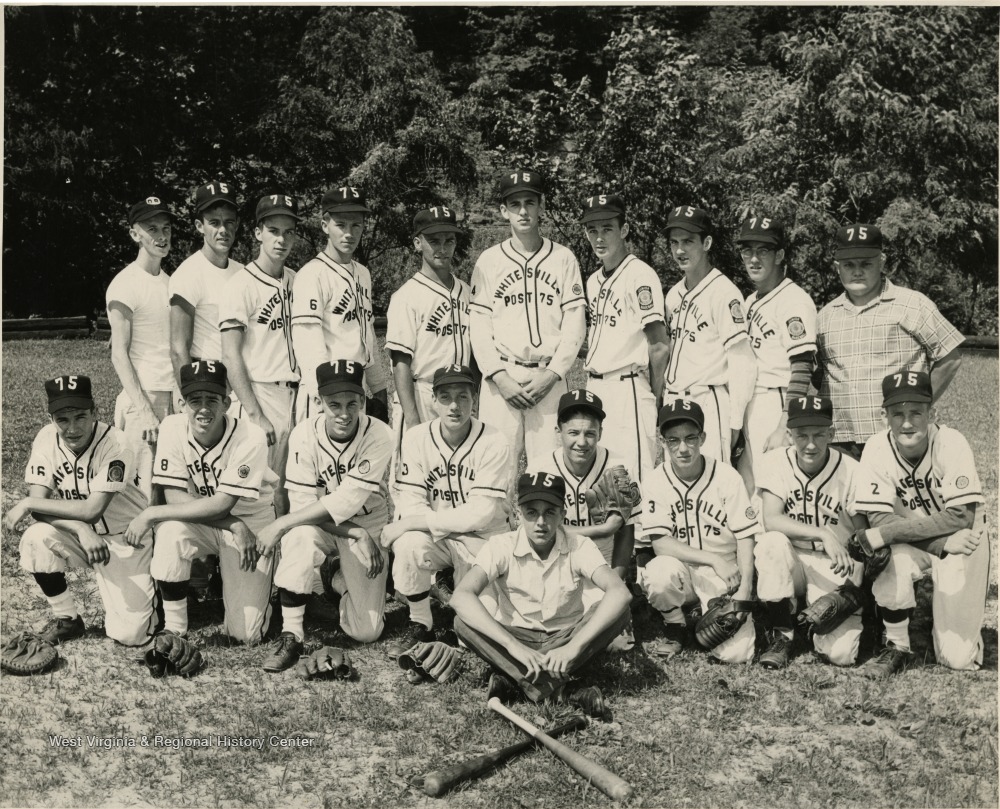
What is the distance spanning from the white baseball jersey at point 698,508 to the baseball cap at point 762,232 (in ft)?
5.55

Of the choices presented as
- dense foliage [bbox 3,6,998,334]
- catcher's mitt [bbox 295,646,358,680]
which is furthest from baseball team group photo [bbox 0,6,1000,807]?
dense foliage [bbox 3,6,998,334]

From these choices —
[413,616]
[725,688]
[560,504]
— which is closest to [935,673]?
[725,688]

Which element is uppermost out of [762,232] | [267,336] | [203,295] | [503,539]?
[762,232]

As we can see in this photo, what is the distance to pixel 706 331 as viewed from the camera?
23.8ft

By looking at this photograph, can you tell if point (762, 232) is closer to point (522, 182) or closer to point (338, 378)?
point (522, 182)

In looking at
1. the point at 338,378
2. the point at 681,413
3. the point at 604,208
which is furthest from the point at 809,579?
the point at 338,378

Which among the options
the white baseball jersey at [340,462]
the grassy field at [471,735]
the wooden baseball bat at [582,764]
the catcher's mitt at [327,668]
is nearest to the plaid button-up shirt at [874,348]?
the grassy field at [471,735]

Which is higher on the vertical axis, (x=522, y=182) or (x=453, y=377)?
(x=522, y=182)

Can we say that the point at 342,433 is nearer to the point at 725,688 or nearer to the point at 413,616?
the point at 413,616

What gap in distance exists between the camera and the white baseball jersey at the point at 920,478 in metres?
6.22

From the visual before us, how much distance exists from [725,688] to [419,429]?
2.44 m

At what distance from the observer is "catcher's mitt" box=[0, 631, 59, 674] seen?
5.96 metres

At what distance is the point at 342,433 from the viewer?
6590mm

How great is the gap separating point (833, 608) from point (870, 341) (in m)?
1.90
